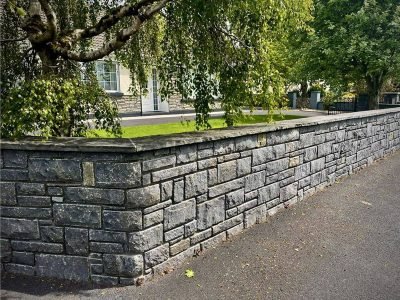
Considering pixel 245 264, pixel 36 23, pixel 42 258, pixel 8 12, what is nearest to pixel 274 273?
pixel 245 264

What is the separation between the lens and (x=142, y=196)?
3.06 m

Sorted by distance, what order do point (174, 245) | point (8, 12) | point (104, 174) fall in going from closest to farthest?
point (104, 174) → point (174, 245) → point (8, 12)

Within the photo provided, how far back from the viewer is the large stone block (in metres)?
3.02

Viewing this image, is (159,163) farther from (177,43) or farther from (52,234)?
(177,43)

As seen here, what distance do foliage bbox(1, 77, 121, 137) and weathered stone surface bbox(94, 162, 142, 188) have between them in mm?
758

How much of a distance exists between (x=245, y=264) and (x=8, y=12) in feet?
15.3

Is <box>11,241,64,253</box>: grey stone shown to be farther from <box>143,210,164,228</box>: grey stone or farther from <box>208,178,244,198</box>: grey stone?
<box>208,178,244,198</box>: grey stone

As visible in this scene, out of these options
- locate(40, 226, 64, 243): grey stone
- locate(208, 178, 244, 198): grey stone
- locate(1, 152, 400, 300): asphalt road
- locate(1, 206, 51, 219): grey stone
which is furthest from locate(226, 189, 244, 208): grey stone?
locate(1, 206, 51, 219): grey stone

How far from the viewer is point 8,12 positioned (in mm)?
4730

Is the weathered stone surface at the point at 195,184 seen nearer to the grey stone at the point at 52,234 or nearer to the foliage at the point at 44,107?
the grey stone at the point at 52,234

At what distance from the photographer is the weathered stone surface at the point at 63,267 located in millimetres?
3143

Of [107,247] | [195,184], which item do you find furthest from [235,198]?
[107,247]

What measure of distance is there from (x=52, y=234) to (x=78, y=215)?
1.13 feet

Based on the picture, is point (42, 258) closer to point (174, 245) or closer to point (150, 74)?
point (174, 245)
